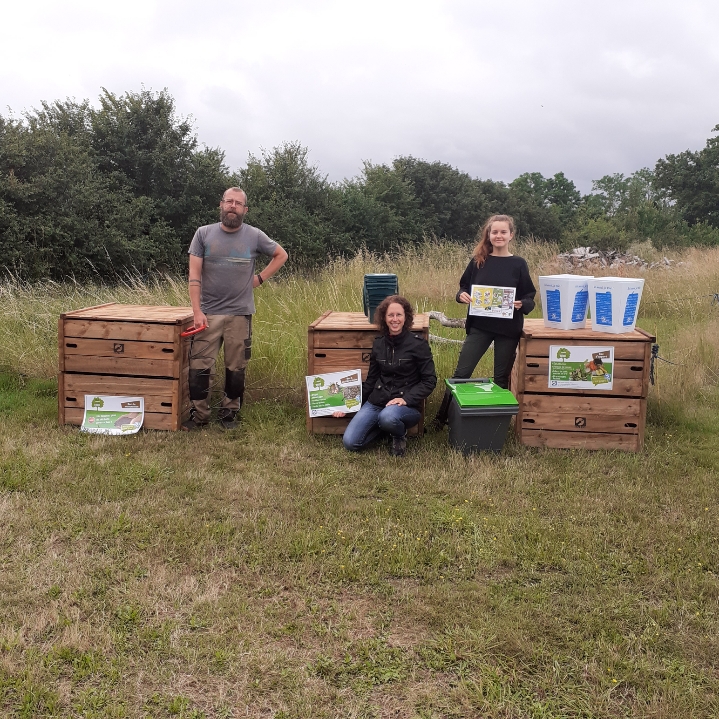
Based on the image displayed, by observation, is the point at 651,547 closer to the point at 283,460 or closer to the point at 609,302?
the point at 609,302

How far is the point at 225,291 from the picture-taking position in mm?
5109

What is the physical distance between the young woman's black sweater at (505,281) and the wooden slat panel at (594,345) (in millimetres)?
161

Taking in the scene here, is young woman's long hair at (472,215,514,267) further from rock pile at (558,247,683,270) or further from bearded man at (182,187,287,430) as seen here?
rock pile at (558,247,683,270)

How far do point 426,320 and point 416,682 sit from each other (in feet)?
10.4

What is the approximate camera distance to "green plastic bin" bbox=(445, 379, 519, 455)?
456cm

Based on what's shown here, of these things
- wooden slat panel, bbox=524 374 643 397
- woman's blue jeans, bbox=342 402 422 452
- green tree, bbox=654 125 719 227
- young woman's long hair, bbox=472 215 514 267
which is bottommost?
woman's blue jeans, bbox=342 402 422 452

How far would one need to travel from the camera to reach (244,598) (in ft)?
9.44

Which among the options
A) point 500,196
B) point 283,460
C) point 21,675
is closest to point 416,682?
point 21,675

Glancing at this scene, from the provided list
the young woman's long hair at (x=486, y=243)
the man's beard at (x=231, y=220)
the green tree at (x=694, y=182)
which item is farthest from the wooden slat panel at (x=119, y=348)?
the green tree at (x=694, y=182)

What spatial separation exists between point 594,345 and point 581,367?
7.0 inches

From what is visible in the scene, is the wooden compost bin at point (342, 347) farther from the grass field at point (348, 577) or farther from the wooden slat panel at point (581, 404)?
the wooden slat panel at point (581, 404)

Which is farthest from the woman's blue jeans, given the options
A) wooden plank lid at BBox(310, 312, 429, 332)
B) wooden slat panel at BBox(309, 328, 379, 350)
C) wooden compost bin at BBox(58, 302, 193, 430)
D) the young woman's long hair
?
wooden compost bin at BBox(58, 302, 193, 430)

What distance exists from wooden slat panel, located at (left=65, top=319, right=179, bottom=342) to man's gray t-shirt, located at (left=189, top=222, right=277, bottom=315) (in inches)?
13.6

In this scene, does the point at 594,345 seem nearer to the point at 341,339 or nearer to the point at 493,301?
the point at 493,301
